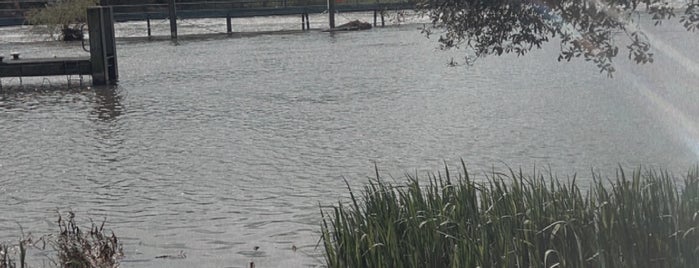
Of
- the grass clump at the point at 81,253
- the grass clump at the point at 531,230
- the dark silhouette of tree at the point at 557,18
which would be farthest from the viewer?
the grass clump at the point at 81,253


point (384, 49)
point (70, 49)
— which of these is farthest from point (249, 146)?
point (70, 49)

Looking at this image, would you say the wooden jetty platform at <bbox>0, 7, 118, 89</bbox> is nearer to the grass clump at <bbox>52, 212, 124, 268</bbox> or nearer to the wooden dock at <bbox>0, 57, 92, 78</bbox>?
the wooden dock at <bbox>0, 57, 92, 78</bbox>

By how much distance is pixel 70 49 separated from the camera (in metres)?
47.4

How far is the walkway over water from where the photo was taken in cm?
6325

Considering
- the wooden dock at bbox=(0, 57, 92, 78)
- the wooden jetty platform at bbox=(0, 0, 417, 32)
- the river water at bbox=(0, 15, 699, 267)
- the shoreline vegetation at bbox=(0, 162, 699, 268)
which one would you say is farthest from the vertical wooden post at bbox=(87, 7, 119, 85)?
the wooden jetty platform at bbox=(0, 0, 417, 32)

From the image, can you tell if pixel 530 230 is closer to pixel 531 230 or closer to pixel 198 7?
pixel 531 230

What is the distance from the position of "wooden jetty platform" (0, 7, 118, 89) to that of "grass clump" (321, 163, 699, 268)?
22.5 m

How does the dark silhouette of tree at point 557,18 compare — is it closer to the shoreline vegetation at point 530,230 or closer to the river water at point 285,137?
the shoreline vegetation at point 530,230

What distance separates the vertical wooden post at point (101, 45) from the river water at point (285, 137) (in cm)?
81

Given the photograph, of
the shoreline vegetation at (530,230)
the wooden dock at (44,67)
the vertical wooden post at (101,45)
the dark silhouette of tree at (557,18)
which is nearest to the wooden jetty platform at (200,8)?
the vertical wooden post at (101,45)

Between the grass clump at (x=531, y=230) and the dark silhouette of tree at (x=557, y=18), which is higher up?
the dark silhouette of tree at (x=557, y=18)

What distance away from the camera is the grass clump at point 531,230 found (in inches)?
257

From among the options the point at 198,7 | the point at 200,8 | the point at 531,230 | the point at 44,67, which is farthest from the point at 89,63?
the point at 200,8

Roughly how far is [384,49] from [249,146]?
2263cm
